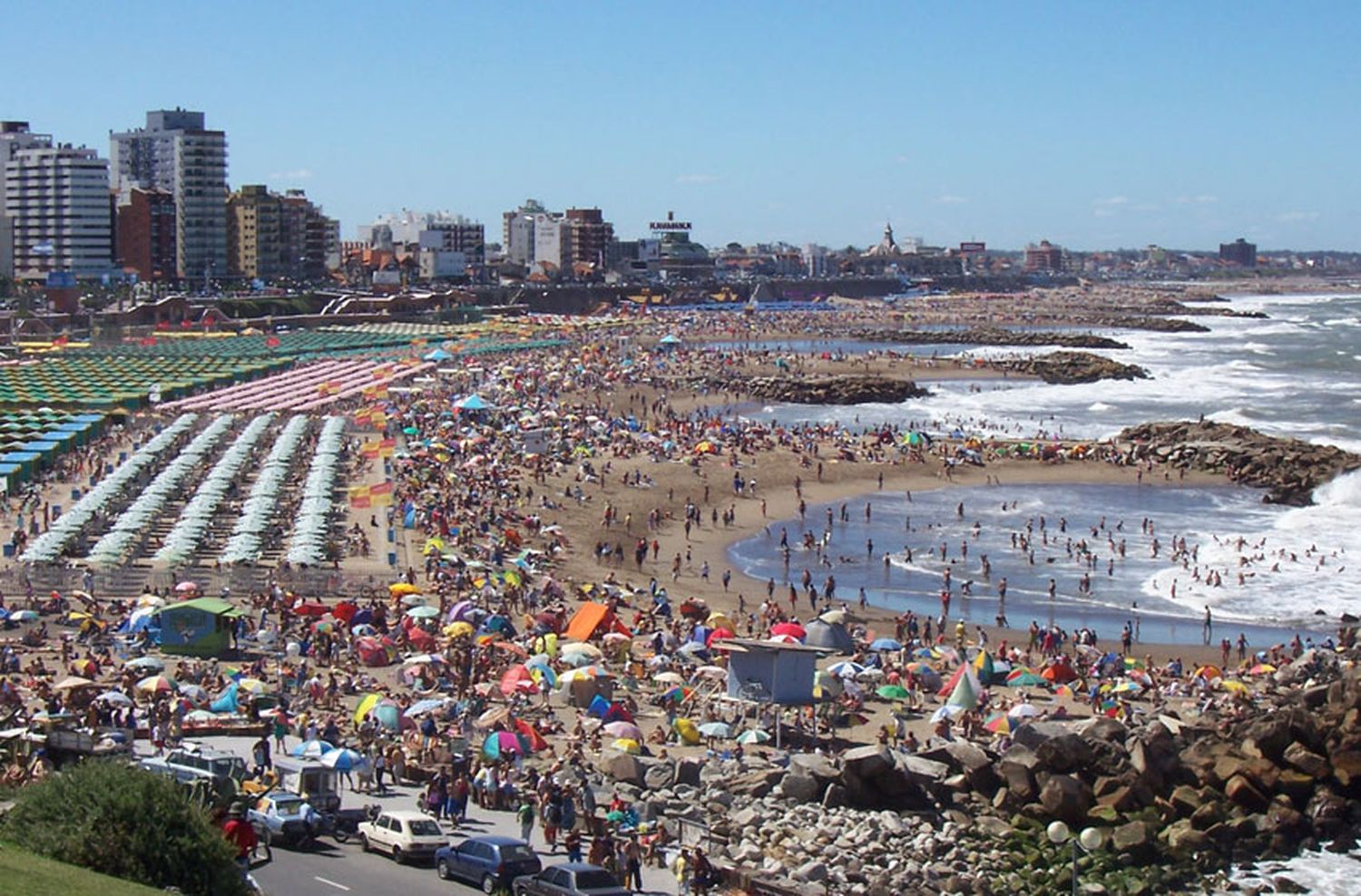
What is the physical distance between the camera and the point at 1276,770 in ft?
56.9

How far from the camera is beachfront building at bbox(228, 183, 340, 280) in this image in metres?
134

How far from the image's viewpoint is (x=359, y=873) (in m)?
14.1

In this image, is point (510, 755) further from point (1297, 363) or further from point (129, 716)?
point (1297, 363)

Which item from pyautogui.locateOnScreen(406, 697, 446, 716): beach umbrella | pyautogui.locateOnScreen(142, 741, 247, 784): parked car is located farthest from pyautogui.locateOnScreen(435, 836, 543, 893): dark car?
pyautogui.locateOnScreen(406, 697, 446, 716): beach umbrella

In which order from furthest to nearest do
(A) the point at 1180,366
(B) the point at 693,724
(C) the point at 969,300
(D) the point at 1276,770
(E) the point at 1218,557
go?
(C) the point at 969,300 → (A) the point at 1180,366 → (E) the point at 1218,557 → (B) the point at 693,724 → (D) the point at 1276,770

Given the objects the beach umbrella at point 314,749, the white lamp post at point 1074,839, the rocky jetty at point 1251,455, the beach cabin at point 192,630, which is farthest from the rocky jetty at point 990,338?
the beach umbrella at point 314,749

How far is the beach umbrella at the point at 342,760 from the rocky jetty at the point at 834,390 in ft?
159

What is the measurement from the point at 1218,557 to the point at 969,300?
14158 cm

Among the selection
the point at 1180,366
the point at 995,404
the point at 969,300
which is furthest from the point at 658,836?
the point at 969,300

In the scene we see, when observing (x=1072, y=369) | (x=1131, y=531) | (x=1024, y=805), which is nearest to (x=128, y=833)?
(x=1024, y=805)

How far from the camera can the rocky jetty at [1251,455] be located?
42.6 meters

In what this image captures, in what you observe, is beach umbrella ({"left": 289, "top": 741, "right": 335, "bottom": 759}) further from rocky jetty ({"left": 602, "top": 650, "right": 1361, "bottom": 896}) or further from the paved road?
rocky jetty ({"left": 602, "top": 650, "right": 1361, "bottom": 896})

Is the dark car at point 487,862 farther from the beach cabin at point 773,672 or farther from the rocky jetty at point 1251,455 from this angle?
the rocky jetty at point 1251,455

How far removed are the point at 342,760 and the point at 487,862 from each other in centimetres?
305
